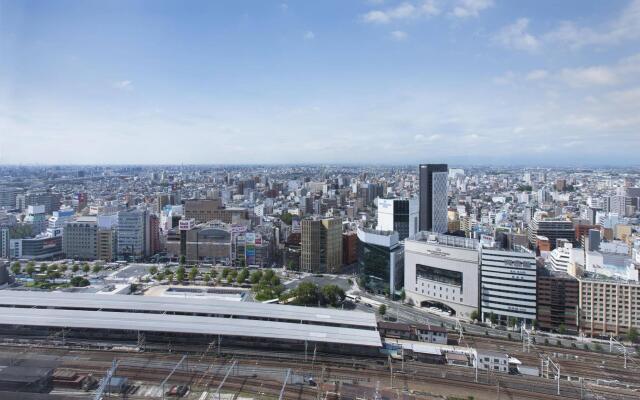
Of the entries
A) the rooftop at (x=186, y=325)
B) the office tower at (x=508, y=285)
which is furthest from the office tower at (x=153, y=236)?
the office tower at (x=508, y=285)

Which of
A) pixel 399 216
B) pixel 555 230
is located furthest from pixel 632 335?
pixel 555 230

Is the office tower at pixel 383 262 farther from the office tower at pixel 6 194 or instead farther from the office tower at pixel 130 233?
the office tower at pixel 6 194

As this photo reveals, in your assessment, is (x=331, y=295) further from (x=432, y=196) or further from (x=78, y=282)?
(x=432, y=196)

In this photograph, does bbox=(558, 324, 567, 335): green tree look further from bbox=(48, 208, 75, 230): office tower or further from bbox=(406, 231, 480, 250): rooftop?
bbox=(48, 208, 75, 230): office tower

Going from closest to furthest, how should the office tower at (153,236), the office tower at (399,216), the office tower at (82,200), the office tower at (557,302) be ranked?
the office tower at (557,302), the office tower at (399,216), the office tower at (153,236), the office tower at (82,200)

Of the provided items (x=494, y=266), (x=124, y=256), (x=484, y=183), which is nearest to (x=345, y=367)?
(x=494, y=266)

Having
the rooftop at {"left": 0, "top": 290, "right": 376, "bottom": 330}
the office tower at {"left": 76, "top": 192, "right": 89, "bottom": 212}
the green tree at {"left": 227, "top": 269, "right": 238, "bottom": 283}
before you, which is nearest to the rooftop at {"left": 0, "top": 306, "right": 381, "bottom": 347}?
the rooftop at {"left": 0, "top": 290, "right": 376, "bottom": 330}
